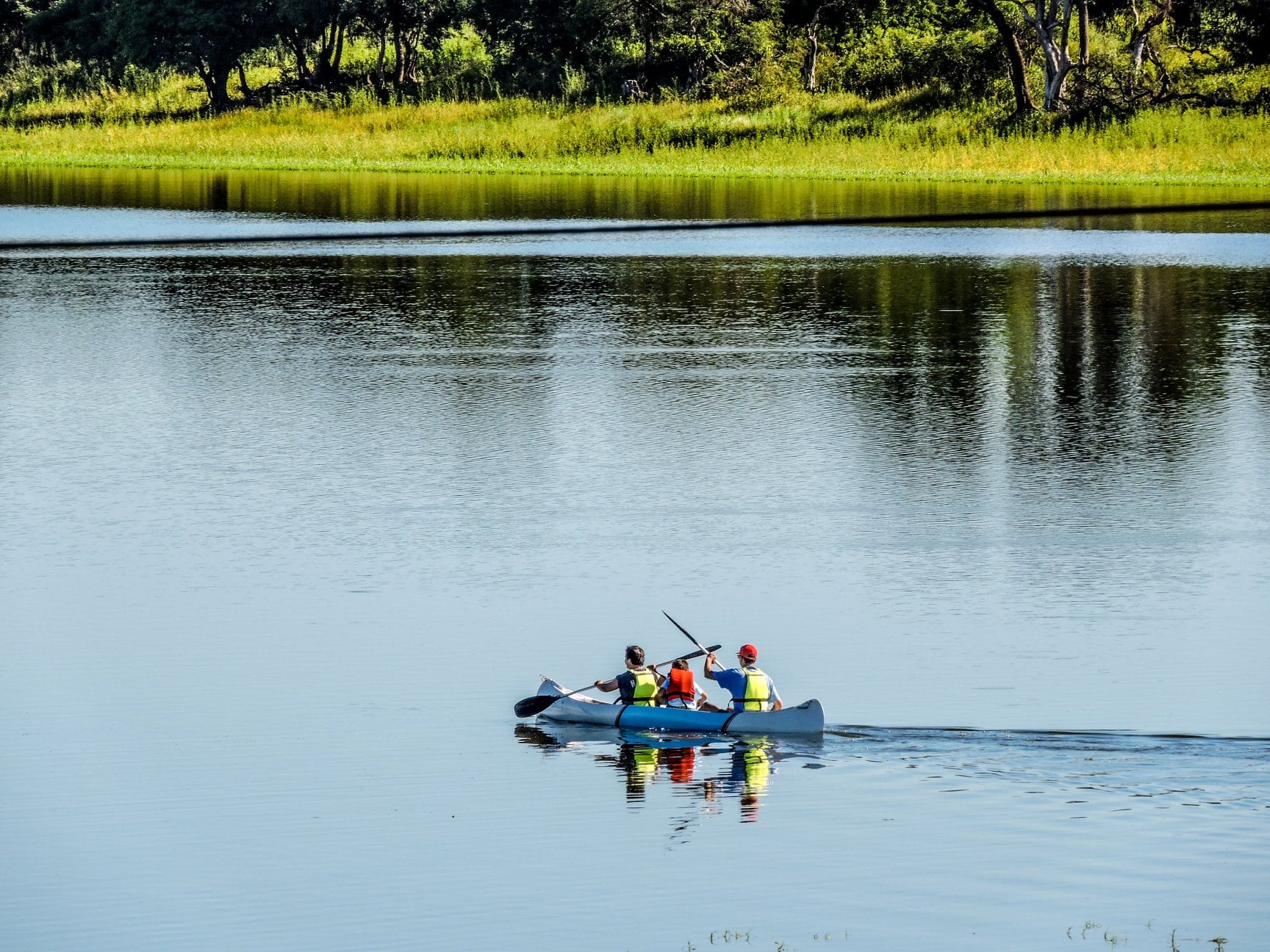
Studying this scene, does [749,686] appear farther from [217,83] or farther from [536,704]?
[217,83]

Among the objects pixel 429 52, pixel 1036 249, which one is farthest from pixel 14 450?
pixel 429 52

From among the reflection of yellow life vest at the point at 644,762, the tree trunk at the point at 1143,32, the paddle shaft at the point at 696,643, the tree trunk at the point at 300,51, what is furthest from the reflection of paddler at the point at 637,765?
the tree trunk at the point at 300,51

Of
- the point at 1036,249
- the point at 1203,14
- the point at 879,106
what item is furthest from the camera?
the point at 1203,14

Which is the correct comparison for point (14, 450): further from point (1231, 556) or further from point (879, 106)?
point (879, 106)

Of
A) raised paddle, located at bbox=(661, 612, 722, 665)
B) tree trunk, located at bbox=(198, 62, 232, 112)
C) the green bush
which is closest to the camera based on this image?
raised paddle, located at bbox=(661, 612, 722, 665)

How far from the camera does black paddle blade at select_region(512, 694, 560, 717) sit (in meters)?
15.3

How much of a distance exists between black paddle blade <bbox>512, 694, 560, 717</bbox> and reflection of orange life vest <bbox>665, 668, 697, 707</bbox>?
0.90m

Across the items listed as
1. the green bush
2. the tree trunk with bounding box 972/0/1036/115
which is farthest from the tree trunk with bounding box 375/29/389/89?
the tree trunk with bounding box 972/0/1036/115

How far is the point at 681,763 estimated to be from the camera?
14859 millimetres

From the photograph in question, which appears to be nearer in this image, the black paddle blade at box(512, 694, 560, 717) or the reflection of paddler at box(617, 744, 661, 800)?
the reflection of paddler at box(617, 744, 661, 800)

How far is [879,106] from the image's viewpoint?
7262cm

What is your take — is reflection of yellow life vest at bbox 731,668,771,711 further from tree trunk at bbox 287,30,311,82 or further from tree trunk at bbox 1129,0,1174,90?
tree trunk at bbox 287,30,311,82

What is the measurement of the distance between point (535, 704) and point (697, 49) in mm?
67412

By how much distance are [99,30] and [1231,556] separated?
84.6 metres
